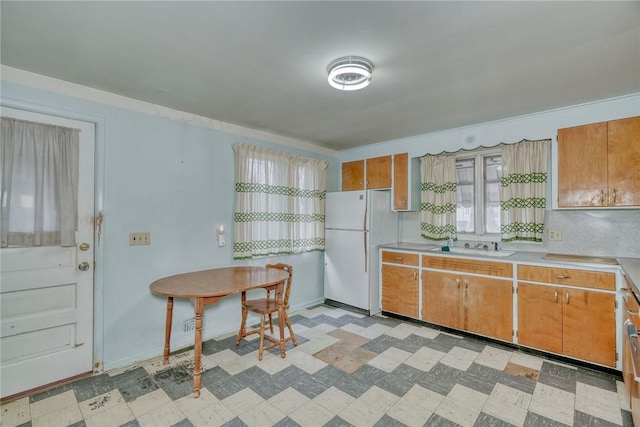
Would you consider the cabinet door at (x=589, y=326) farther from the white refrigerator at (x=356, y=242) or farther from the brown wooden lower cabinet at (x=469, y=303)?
the white refrigerator at (x=356, y=242)

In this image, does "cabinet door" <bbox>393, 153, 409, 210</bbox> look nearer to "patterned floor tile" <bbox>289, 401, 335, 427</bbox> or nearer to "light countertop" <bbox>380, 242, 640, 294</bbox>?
"light countertop" <bbox>380, 242, 640, 294</bbox>

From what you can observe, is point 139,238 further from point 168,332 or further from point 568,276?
point 568,276

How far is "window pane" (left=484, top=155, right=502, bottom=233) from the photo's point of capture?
3555 mm

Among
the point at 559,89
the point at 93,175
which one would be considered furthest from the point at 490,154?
the point at 93,175

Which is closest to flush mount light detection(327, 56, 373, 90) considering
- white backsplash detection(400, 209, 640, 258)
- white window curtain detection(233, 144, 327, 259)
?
white window curtain detection(233, 144, 327, 259)

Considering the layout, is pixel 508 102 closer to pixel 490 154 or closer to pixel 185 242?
pixel 490 154

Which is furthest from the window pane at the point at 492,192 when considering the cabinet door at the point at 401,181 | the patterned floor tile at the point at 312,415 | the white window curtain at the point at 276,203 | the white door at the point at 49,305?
the white door at the point at 49,305

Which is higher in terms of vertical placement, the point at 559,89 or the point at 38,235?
the point at 559,89

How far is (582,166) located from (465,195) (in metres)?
1.19

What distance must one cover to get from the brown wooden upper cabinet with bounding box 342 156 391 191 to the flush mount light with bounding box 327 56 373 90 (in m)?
2.10

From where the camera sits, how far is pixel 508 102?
108 inches

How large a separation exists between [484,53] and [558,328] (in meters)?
2.40

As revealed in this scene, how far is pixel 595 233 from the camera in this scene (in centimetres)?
291

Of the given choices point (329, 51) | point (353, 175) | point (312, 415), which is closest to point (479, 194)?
point (353, 175)
